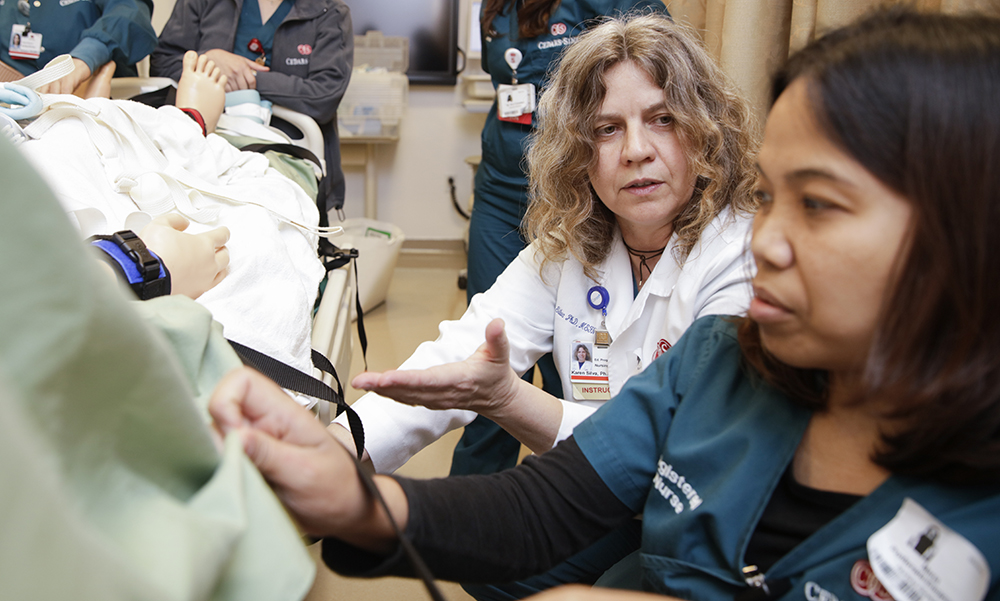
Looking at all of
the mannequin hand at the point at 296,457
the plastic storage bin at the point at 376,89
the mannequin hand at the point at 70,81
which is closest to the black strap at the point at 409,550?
the mannequin hand at the point at 296,457

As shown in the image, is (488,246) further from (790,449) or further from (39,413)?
(39,413)

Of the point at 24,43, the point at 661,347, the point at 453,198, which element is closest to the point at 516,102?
the point at 661,347

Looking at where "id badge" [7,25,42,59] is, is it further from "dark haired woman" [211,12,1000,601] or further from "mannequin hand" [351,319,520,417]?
"dark haired woman" [211,12,1000,601]

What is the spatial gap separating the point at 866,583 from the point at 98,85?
242 centimetres

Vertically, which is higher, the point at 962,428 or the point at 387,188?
the point at 962,428

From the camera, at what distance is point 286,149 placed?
194cm

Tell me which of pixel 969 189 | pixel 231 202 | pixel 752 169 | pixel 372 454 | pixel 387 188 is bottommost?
pixel 387 188

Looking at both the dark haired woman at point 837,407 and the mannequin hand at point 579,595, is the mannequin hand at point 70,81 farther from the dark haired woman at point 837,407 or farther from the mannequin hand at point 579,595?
the mannequin hand at point 579,595

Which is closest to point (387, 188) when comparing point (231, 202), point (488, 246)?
point (488, 246)

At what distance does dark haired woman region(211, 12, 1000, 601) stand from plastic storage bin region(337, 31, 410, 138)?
10.7ft

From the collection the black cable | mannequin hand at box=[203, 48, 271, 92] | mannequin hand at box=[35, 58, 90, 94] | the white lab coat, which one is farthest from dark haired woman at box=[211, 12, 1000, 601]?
the black cable

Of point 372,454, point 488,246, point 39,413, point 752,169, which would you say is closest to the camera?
point 39,413

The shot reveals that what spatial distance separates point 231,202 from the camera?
1.32m

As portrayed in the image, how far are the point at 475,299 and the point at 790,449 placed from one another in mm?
705
